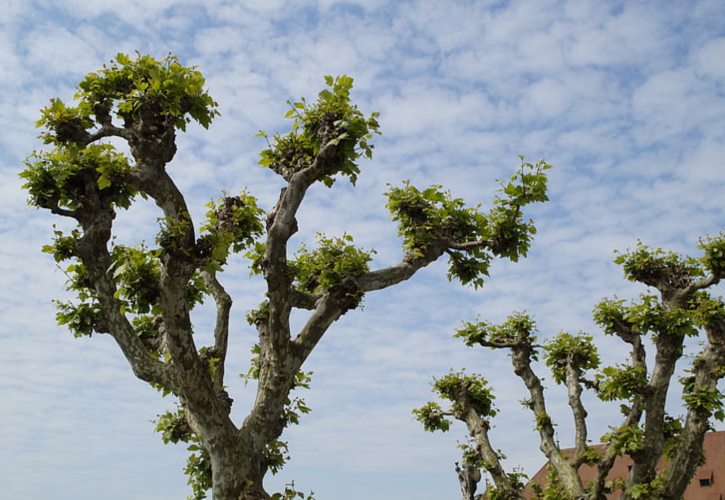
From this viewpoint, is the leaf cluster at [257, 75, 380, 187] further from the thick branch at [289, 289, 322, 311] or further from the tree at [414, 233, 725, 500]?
the tree at [414, 233, 725, 500]

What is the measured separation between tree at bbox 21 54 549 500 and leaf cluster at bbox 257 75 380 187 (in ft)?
0.06

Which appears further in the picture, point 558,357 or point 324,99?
point 558,357

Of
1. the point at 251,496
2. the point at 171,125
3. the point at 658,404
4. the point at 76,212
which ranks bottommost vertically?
the point at 251,496

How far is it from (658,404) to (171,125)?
1133 centimetres

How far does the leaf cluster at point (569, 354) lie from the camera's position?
17.6 metres

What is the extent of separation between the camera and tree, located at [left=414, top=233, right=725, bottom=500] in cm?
1441

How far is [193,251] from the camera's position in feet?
30.7

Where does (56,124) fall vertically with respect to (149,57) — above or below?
below

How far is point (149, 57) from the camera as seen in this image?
1016 centimetres

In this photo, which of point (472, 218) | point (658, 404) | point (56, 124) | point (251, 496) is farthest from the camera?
point (658, 404)

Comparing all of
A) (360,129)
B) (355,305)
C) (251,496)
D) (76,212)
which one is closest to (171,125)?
(76,212)

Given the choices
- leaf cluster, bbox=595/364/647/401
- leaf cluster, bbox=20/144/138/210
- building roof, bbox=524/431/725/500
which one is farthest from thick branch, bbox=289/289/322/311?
building roof, bbox=524/431/725/500

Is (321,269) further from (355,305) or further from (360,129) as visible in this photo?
(360,129)

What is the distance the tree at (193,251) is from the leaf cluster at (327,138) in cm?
2
